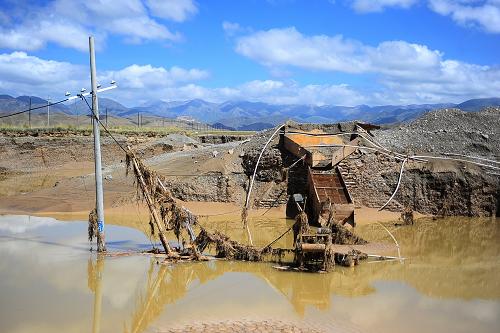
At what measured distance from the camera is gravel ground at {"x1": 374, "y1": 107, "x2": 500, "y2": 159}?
19.5 meters

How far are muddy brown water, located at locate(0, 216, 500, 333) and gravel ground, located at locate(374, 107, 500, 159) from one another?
22.7 feet

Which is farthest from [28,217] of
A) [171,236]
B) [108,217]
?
[171,236]

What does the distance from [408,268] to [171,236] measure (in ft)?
21.4

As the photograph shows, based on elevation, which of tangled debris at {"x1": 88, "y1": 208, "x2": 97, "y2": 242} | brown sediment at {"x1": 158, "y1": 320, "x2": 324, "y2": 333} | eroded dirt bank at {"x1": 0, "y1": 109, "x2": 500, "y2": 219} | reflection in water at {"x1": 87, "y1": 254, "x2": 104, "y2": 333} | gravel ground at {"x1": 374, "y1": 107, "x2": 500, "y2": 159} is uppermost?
gravel ground at {"x1": 374, "y1": 107, "x2": 500, "y2": 159}

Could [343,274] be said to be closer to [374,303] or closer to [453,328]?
[374,303]

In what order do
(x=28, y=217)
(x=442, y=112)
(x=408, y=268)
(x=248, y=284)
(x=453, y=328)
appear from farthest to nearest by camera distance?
(x=442, y=112), (x=28, y=217), (x=408, y=268), (x=248, y=284), (x=453, y=328)

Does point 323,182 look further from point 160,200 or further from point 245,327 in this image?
point 245,327

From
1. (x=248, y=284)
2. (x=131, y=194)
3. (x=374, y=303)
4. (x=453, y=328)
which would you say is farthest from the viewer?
(x=131, y=194)

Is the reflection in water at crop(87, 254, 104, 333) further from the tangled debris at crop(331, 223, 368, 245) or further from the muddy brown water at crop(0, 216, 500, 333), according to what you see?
the tangled debris at crop(331, 223, 368, 245)

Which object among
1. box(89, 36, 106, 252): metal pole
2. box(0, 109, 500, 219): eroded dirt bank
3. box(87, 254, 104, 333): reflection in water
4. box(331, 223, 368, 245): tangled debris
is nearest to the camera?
box(87, 254, 104, 333): reflection in water

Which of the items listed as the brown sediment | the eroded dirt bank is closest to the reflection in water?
the brown sediment

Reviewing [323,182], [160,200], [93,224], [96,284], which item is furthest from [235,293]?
[323,182]

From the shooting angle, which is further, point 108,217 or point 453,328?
point 108,217

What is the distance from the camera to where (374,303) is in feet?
29.3
